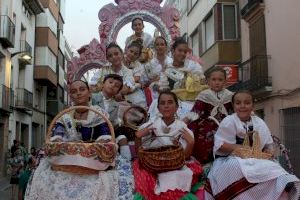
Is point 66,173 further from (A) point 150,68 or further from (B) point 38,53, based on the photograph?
(B) point 38,53

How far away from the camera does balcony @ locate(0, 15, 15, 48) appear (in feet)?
82.3

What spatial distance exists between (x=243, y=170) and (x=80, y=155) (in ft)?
4.66

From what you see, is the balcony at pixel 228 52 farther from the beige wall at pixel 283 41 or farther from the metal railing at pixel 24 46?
the metal railing at pixel 24 46

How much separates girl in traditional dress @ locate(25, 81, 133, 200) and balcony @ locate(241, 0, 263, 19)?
15.9 m

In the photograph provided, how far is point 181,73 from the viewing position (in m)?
7.08

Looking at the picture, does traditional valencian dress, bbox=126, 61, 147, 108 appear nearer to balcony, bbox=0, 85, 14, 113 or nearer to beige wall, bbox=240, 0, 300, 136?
beige wall, bbox=240, 0, 300, 136

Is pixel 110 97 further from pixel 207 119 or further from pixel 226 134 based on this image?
pixel 226 134

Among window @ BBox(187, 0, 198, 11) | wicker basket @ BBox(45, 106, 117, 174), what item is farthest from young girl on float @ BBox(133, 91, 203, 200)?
window @ BBox(187, 0, 198, 11)

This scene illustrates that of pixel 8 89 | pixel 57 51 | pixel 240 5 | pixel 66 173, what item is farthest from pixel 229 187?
pixel 57 51

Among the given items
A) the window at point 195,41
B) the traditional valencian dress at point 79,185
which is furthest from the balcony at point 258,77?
the traditional valencian dress at point 79,185

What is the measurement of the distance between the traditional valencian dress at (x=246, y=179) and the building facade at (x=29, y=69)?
59.4 ft

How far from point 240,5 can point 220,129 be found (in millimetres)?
18914

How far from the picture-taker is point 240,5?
22875mm

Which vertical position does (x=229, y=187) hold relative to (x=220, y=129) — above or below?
below
